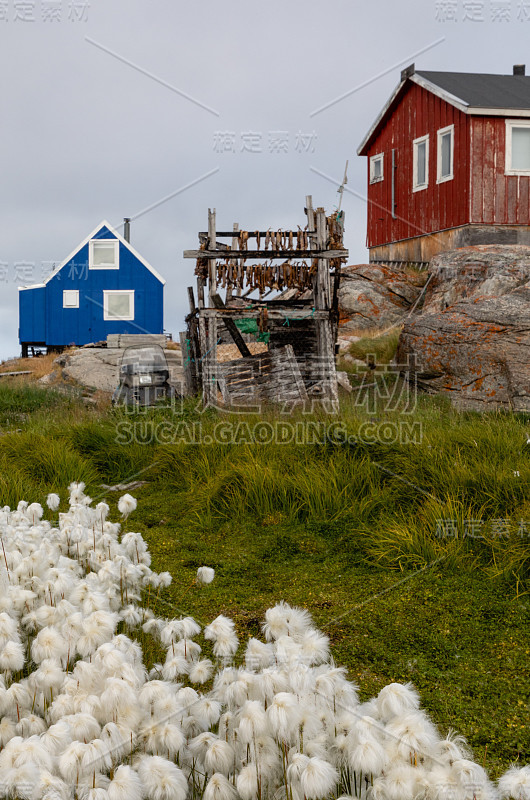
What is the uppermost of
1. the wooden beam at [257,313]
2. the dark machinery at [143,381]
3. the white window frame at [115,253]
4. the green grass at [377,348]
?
the white window frame at [115,253]

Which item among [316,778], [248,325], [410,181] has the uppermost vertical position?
[410,181]

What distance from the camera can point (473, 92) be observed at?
2458 cm

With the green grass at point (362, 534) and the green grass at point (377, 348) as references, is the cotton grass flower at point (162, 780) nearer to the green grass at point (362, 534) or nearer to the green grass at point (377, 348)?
the green grass at point (362, 534)

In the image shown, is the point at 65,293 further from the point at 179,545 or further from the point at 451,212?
the point at 179,545

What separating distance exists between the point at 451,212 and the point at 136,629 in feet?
73.4

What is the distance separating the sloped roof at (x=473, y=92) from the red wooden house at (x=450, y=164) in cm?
4

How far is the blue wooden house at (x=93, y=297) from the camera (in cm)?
3216

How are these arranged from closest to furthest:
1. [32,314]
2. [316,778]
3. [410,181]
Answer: [316,778]
[410,181]
[32,314]

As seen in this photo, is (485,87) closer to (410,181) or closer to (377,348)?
(410,181)

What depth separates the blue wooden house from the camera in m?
32.2

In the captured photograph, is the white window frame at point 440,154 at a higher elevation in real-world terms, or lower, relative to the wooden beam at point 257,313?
higher

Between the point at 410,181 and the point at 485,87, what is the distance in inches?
169

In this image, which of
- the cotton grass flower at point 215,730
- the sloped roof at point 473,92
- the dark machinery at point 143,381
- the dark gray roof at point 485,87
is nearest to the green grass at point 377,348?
the dark machinery at point 143,381

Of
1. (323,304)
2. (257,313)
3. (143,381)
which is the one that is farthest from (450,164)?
(143,381)
